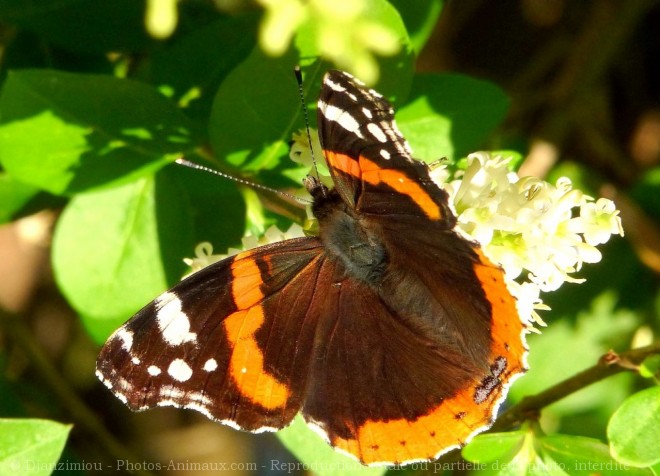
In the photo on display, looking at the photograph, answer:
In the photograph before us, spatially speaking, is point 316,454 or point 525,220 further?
point 316,454

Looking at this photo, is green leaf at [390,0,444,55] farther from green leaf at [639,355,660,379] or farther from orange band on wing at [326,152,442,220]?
green leaf at [639,355,660,379]

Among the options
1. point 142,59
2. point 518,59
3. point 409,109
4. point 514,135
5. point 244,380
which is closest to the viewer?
point 244,380

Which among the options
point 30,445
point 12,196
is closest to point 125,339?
point 30,445

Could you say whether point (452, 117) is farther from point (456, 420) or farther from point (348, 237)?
point (456, 420)

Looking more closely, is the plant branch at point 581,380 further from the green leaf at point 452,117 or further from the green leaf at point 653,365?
the green leaf at point 452,117

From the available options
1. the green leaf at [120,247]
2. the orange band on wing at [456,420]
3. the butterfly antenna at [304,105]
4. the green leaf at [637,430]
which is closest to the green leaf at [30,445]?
the green leaf at [120,247]

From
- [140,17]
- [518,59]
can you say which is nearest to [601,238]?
[140,17]

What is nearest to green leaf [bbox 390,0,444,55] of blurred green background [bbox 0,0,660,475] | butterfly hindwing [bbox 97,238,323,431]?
blurred green background [bbox 0,0,660,475]

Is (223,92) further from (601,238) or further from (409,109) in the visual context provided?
(601,238)
